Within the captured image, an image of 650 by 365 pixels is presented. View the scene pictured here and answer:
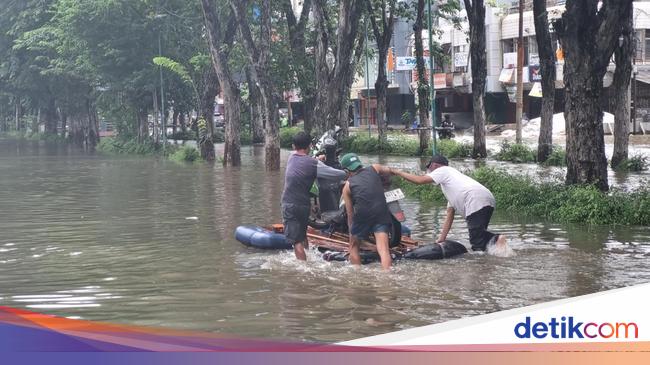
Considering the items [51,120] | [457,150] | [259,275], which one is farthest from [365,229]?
[51,120]

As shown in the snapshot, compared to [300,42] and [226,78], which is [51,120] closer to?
[300,42]

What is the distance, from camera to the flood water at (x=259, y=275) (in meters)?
8.30

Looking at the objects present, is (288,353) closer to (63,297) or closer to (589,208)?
(63,297)

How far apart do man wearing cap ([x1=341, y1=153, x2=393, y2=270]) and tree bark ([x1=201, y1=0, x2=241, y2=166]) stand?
64.0 feet

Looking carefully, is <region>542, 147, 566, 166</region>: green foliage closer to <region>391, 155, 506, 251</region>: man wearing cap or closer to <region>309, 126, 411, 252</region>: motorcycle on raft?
<region>309, 126, 411, 252</region>: motorcycle on raft

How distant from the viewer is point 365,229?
1009cm

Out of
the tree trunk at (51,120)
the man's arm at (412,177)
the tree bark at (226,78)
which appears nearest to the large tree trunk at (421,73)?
the tree bark at (226,78)

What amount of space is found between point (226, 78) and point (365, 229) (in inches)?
793

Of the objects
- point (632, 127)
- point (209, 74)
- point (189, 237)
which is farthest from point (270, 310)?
point (632, 127)

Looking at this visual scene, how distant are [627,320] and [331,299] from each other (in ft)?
11.0

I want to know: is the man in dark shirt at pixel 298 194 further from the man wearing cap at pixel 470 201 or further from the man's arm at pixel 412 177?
the man wearing cap at pixel 470 201

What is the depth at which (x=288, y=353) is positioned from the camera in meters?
6.40

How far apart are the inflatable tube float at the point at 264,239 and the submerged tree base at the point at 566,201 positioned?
4.96 m

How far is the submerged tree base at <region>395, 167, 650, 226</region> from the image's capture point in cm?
1364
